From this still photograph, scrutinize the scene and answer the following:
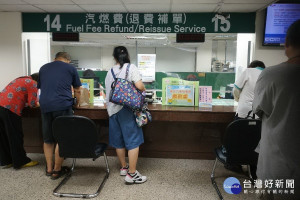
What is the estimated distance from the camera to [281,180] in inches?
43.6

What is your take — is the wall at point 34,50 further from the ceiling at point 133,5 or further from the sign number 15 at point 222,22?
the sign number 15 at point 222,22

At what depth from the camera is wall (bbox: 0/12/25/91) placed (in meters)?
3.96

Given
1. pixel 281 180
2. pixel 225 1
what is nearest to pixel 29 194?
pixel 281 180

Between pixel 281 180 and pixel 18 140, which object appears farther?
pixel 18 140

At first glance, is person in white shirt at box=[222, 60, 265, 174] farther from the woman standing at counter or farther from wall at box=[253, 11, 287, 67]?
wall at box=[253, 11, 287, 67]

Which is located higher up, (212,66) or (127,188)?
(212,66)

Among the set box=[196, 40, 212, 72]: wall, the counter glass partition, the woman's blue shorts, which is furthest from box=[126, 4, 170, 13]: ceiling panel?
box=[196, 40, 212, 72]: wall

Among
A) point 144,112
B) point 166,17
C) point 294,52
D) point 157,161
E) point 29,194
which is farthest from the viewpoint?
point 166,17

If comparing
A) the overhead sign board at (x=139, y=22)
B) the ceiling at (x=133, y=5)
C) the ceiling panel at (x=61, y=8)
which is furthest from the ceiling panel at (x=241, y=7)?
the ceiling panel at (x=61, y=8)

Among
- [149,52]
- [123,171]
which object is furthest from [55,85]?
[149,52]

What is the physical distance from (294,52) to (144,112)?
5.31 ft

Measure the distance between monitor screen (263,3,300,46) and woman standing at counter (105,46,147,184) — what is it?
243 centimetres

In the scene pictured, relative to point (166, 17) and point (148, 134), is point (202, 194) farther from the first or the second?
point (166, 17)

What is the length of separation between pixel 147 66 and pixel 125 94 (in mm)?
3238
